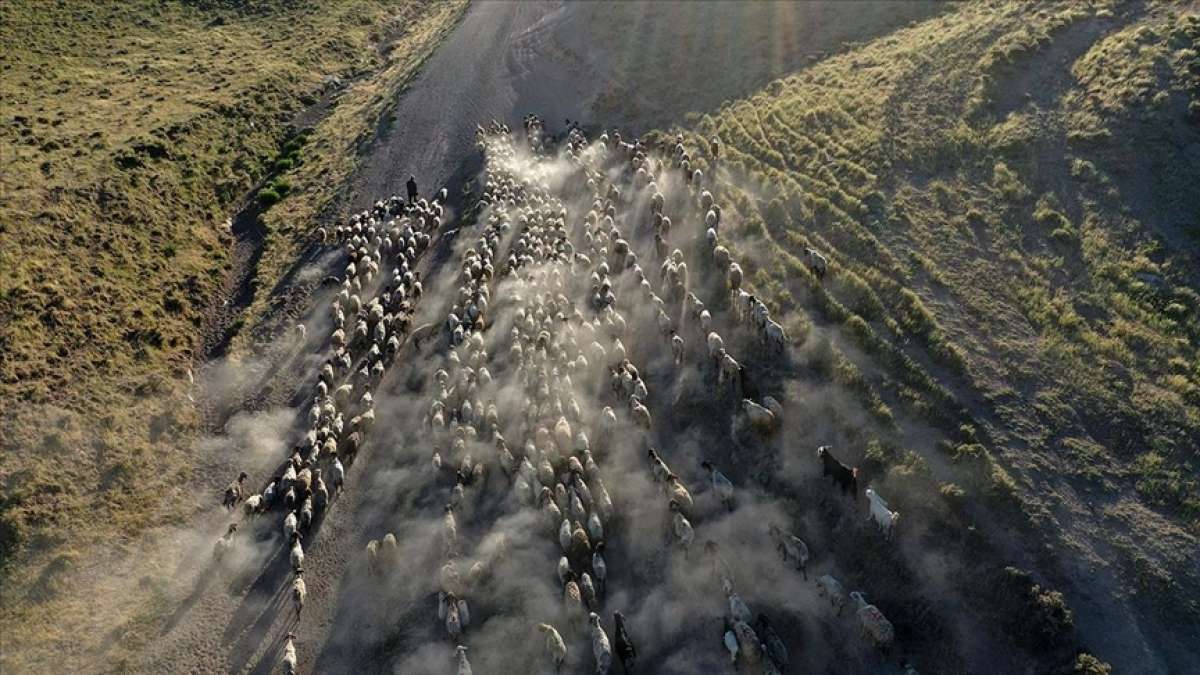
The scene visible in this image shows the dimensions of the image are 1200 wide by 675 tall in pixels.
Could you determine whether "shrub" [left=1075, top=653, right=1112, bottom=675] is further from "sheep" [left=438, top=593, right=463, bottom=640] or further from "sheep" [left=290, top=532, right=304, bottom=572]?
"sheep" [left=290, top=532, right=304, bottom=572]

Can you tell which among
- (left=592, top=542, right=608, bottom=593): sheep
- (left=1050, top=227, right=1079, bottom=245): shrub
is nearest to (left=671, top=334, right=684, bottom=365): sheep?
(left=592, top=542, right=608, bottom=593): sheep

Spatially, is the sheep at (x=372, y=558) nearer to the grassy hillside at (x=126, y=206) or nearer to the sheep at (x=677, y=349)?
the grassy hillside at (x=126, y=206)

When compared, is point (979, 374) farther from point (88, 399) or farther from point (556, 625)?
point (88, 399)

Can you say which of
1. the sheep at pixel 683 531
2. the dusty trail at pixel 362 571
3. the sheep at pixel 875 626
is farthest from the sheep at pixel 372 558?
the sheep at pixel 875 626

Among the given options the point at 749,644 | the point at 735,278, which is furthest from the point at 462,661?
the point at 735,278

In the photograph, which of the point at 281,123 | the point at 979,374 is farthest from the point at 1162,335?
the point at 281,123

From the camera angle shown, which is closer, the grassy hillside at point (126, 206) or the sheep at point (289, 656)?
the sheep at point (289, 656)

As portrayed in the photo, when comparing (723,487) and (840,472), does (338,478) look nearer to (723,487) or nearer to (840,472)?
(723,487)
